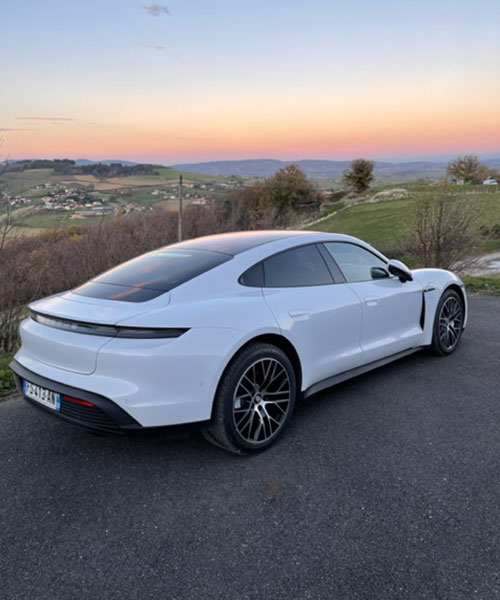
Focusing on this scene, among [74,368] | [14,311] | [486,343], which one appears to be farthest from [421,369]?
[14,311]

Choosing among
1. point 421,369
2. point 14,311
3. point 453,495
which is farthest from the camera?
point 14,311

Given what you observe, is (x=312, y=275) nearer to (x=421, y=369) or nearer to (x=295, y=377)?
(x=295, y=377)

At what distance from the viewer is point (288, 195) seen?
114 feet

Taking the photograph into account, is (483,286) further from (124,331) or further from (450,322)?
(124,331)

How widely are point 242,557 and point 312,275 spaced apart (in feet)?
6.95

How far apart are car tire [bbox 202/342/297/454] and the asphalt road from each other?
14 cm

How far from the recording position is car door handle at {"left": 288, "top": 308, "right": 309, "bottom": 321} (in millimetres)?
3297

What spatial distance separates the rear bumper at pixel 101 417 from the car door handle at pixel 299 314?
3.30 feet

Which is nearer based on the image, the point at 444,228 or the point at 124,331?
the point at 124,331

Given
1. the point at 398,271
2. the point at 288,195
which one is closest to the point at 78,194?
the point at 398,271

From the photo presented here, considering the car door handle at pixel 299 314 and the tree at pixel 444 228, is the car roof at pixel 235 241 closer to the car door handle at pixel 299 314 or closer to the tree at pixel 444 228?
the car door handle at pixel 299 314

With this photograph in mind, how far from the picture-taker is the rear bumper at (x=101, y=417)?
2.60 meters

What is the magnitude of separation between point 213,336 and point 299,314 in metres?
0.79

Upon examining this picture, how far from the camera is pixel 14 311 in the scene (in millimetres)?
7539
